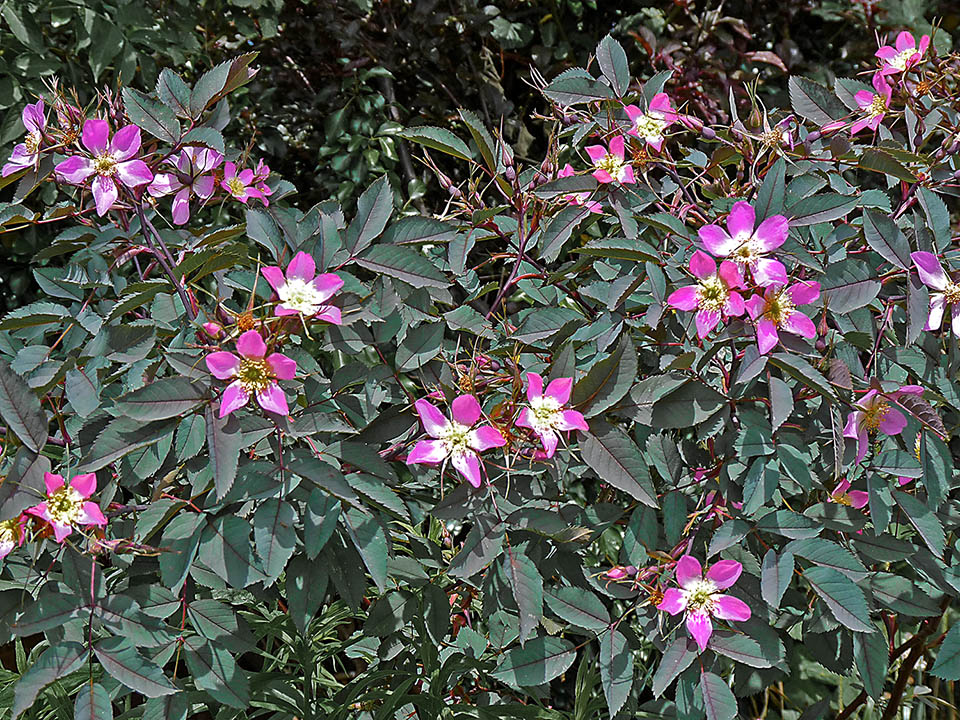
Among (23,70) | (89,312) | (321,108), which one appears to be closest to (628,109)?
(89,312)

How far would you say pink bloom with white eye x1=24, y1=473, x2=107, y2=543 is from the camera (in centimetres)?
73

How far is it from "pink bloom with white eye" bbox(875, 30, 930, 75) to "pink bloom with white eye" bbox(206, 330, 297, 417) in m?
0.89

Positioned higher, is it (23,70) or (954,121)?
(954,121)

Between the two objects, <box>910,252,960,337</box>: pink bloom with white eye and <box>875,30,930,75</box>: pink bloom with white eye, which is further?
<box>875,30,930,75</box>: pink bloom with white eye

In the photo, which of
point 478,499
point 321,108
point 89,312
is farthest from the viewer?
point 321,108

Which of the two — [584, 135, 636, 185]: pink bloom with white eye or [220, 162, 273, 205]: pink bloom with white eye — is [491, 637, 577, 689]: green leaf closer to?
[584, 135, 636, 185]: pink bloom with white eye

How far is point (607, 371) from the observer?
2.49 ft

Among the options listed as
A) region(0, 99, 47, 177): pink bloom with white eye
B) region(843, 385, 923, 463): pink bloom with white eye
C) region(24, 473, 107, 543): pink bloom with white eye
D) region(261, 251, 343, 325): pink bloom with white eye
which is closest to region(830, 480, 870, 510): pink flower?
region(843, 385, 923, 463): pink bloom with white eye

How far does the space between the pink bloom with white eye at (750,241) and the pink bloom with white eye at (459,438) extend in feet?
0.90

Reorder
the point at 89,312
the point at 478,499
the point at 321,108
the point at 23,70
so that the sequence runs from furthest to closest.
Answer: the point at 321,108, the point at 23,70, the point at 89,312, the point at 478,499

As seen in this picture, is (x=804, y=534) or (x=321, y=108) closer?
(x=804, y=534)

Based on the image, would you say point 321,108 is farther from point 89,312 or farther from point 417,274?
point 417,274

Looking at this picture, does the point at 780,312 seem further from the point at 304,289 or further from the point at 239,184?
the point at 239,184

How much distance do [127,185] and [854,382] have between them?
0.73m
